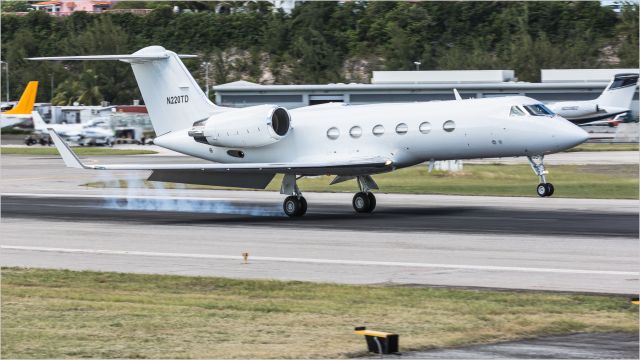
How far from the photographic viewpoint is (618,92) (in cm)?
7119

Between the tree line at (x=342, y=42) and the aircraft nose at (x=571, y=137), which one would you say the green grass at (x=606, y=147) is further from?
the tree line at (x=342, y=42)

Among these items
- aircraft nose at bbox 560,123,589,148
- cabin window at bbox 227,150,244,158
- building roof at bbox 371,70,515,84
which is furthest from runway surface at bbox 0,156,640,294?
building roof at bbox 371,70,515,84

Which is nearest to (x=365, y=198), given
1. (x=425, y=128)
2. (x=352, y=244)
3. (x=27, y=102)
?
(x=425, y=128)

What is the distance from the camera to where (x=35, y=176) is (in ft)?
164

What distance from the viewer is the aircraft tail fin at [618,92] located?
7094cm

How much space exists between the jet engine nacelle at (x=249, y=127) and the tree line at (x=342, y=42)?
3401 inches

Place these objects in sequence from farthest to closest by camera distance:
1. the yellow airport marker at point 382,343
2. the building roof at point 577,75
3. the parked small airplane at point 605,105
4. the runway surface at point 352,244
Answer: the building roof at point 577,75
the parked small airplane at point 605,105
the runway surface at point 352,244
the yellow airport marker at point 382,343

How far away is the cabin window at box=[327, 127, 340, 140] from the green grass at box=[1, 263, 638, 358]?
12.1m

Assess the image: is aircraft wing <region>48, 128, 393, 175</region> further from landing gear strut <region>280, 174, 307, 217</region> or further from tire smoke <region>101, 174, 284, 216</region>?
tire smoke <region>101, 174, 284, 216</region>

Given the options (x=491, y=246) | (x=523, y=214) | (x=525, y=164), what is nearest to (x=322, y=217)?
(x=523, y=214)

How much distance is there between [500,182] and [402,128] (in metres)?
13.7

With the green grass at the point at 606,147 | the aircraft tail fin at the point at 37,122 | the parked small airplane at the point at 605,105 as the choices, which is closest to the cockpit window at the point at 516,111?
the green grass at the point at 606,147

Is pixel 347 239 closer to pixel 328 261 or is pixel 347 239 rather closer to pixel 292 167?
pixel 328 261

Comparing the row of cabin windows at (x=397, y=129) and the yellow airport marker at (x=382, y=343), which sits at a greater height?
the row of cabin windows at (x=397, y=129)
